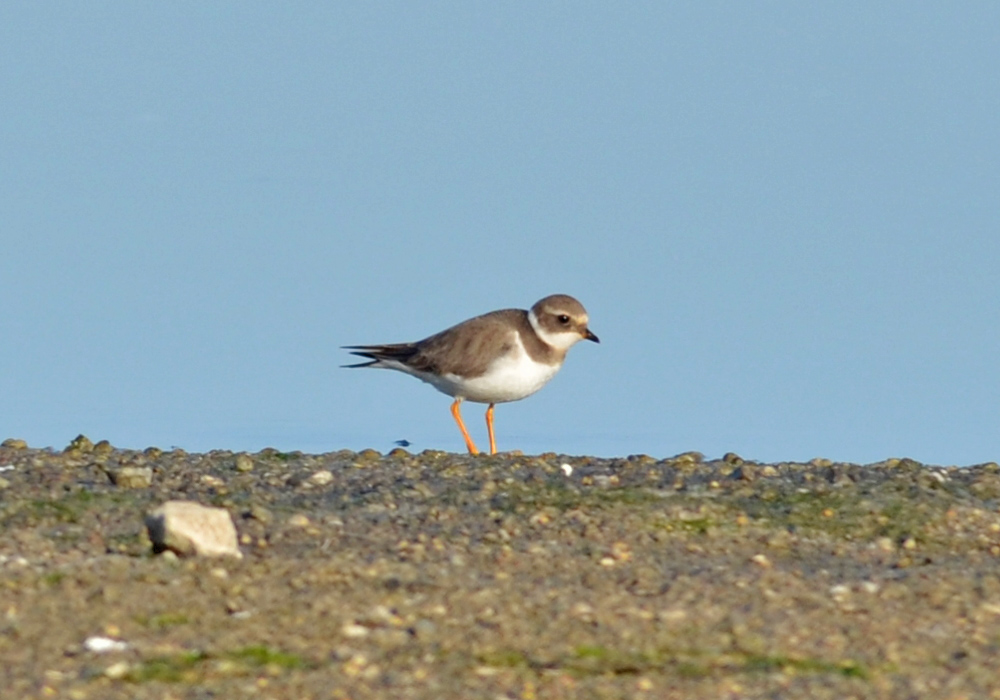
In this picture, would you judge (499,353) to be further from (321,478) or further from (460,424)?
(321,478)

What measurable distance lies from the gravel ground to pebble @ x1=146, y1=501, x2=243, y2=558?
9cm

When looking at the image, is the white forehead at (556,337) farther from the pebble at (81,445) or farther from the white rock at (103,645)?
the white rock at (103,645)

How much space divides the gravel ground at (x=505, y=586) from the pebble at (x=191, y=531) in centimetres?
9

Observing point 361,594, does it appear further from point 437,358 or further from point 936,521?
point 437,358

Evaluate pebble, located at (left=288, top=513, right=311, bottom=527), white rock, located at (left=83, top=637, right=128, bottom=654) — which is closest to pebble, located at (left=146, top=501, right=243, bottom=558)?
pebble, located at (left=288, top=513, right=311, bottom=527)

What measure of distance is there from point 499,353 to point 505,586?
6.45m

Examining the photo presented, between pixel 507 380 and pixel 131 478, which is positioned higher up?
pixel 507 380

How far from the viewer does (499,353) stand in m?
13.6

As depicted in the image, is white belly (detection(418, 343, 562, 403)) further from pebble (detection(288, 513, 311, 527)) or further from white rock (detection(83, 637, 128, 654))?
white rock (detection(83, 637, 128, 654))

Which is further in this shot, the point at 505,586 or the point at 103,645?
the point at 505,586

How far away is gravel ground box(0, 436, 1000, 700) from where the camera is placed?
6250mm

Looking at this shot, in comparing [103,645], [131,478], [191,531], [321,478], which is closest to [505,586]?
[191,531]

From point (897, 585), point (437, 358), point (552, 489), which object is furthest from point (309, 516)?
point (437, 358)

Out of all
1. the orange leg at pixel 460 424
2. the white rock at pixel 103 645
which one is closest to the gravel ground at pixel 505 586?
the white rock at pixel 103 645
